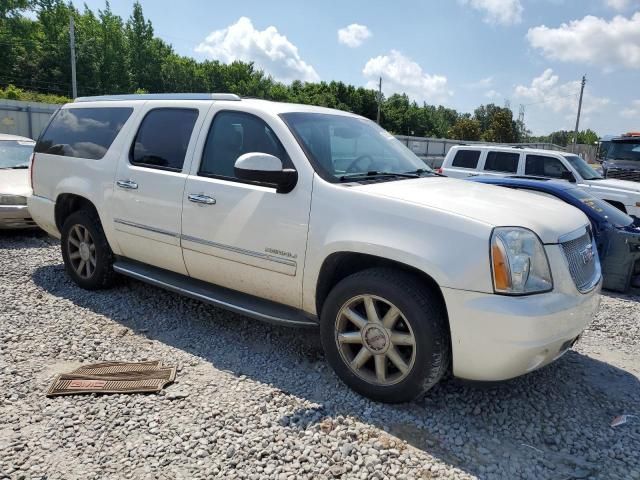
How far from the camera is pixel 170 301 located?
4973mm

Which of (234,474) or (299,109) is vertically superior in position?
(299,109)

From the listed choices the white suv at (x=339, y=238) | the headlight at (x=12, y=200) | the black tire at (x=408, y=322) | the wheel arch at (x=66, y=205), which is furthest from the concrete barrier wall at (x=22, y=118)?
the black tire at (x=408, y=322)

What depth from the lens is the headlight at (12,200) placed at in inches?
279

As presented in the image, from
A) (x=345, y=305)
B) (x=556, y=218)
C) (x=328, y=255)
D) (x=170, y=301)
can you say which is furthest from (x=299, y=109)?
(x=170, y=301)

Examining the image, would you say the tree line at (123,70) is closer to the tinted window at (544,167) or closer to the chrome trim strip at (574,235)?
the tinted window at (544,167)

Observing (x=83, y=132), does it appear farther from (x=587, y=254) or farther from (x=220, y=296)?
(x=587, y=254)

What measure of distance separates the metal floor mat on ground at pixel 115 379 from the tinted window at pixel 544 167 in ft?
29.4

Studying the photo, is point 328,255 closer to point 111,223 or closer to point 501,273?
point 501,273

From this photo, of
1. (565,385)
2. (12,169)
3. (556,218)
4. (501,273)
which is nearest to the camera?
(501,273)

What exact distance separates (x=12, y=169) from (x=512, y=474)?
838 centimetres

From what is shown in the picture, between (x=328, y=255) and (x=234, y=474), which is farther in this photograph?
(x=328, y=255)

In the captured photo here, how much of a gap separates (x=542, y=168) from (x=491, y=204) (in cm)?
805

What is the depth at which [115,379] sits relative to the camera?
3398 millimetres

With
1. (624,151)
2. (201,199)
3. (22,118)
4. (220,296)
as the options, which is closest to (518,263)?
(220,296)
